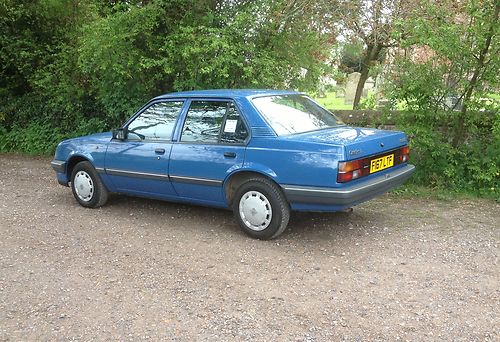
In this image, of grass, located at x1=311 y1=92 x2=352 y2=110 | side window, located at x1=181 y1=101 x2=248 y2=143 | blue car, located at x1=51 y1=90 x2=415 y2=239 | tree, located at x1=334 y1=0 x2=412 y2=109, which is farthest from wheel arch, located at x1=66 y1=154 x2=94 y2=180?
grass, located at x1=311 y1=92 x2=352 y2=110

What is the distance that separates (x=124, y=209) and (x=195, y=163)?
1.72m

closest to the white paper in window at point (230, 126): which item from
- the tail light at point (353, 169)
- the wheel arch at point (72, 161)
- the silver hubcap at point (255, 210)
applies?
the silver hubcap at point (255, 210)

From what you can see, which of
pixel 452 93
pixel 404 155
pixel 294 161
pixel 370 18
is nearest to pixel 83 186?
pixel 294 161

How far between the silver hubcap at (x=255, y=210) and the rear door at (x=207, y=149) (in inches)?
12.5

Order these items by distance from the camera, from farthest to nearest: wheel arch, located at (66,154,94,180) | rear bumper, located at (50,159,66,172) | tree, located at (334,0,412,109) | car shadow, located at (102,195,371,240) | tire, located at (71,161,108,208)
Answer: tree, located at (334,0,412,109) → rear bumper, located at (50,159,66,172) → wheel arch, located at (66,154,94,180) → tire, located at (71,161,108,208) → car shadow, located at (102,195,371,240)

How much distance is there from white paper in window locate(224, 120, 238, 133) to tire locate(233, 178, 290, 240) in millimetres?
604

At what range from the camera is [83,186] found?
22.6ft

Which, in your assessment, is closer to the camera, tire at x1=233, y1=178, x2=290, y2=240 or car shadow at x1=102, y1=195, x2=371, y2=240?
tire at x1=233, y1=178, x2=290, y2=240

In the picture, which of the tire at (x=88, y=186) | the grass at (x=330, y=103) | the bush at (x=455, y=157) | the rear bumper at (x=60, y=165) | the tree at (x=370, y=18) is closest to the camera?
the tire at (x=88, y=186)

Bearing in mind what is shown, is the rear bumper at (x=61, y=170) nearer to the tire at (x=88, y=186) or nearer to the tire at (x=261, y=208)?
the tire at (x=88, y=186)

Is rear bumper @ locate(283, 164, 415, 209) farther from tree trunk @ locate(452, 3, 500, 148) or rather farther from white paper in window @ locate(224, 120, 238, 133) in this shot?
tree trunk @ locate(452, 3, 500, 148)

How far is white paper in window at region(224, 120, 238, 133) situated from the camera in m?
5.55

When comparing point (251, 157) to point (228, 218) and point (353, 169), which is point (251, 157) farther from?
point (228, 218)

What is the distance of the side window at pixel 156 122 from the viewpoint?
612 centimetres
